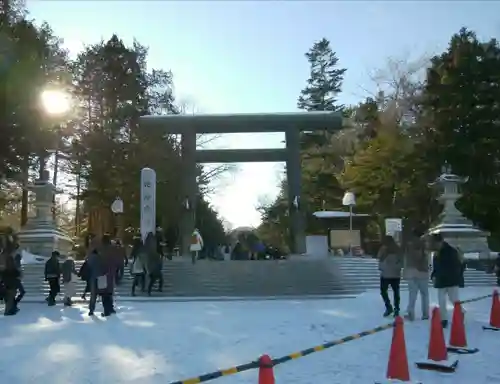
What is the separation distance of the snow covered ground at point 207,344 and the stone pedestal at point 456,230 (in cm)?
1143

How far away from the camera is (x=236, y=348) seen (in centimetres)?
890

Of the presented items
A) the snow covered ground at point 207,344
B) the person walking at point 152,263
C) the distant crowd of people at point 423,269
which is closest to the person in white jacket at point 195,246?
the person walking at point 152,263

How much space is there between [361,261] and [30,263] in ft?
40.3

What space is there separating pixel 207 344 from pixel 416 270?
4.52 m

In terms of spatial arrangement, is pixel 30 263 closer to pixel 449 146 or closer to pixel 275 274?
pixel 275 274

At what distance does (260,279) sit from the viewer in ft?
67.8

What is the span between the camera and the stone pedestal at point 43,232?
2541 cm

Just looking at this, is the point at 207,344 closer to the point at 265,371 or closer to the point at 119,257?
the point at 265,371

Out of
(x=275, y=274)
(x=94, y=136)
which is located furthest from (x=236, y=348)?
(x=94, y=136)

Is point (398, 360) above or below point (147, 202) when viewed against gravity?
below

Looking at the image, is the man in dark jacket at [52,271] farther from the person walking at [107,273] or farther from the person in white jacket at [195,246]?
the person in white jacket at [195,246]

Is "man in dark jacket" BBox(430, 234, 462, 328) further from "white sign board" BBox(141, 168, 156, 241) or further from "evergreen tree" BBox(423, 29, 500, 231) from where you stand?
"evergreen tree" BBox(423, 29, 500, 231)

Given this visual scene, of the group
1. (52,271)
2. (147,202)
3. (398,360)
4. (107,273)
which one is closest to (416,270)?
(398,360)

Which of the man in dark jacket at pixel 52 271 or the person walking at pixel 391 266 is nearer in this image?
the person walking at pixel 391 266
